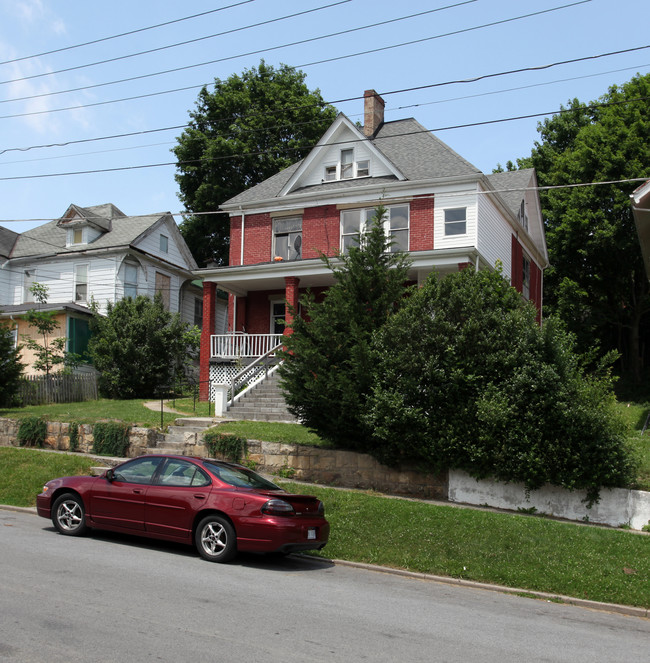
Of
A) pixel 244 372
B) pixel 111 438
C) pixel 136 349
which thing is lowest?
pixel 111 438

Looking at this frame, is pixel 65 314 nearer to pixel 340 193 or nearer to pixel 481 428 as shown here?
pixel 340 193

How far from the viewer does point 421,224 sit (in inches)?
948

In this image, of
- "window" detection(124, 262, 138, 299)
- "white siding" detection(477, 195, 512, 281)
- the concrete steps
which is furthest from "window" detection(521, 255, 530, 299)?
"window" detection(124, 262, 138, 299)

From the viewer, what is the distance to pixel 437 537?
424 inches

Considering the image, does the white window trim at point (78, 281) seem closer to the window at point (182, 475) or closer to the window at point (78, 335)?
the window at point (78, 335)

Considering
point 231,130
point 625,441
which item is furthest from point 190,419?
point 231,130

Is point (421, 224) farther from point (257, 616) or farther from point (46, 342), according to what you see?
point (257, 616)

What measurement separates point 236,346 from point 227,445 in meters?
9.47

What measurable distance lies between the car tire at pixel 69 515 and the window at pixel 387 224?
15.0 meters

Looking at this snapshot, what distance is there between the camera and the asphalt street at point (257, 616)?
18.7ft

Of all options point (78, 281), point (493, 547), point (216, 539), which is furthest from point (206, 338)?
point (493, 547)

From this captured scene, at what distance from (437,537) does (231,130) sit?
3618 centimetres

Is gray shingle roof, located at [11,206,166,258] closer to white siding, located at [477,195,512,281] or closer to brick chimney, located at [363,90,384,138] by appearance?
brick chimney, located at [363,90,384,138]

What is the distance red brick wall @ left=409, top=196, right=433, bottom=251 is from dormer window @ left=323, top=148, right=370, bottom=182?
8.73ft
